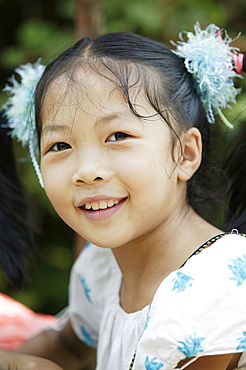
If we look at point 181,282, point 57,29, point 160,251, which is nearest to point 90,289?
point 160,251

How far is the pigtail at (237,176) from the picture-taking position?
1.42 metres

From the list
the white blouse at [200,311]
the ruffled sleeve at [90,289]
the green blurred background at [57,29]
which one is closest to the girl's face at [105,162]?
the white blouse at [200,311]

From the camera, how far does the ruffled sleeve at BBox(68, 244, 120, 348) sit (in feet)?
5.17

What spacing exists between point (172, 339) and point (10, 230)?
73 cm

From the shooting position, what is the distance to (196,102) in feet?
4.30

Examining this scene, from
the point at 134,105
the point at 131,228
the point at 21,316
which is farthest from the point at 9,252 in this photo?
the point at 134,105

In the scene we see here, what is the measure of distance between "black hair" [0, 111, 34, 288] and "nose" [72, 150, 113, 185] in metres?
0.46

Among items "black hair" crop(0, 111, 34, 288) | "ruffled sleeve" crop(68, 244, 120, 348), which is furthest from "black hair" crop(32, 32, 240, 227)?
"ruffled sleeve" crop(68, 244, 120, 348)

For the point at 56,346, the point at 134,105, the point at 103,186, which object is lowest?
the point at 56,346

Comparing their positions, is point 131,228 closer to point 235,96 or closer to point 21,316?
point 235,96

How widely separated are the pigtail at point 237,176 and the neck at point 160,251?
6.2 inches

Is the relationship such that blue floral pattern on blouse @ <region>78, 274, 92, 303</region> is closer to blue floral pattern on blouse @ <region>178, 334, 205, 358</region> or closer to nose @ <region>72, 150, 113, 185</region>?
nose @ <region>72, 150, 113, 185</region>

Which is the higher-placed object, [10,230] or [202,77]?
[202,77]

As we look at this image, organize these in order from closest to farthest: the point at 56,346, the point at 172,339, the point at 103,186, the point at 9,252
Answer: the point at 172,339 < the point at 103,186 < the point at 9,252 < the point at 56,346
